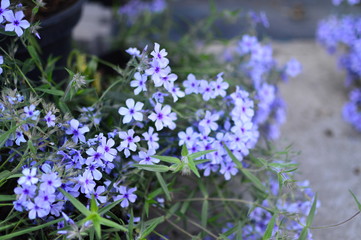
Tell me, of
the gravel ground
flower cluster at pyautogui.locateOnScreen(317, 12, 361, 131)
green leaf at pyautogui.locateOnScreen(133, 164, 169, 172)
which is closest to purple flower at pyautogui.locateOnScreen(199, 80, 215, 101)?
green leaf at pyautogui.locateOnScreen(133, 164, 169, 172)

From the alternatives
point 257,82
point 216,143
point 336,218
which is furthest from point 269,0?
point 216,143

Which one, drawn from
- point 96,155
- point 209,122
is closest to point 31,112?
point 96,155

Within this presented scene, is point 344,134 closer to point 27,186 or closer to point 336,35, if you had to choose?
point 336,35

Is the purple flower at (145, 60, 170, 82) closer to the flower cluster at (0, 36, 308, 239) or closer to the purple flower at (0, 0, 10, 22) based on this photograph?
the flower cluster at (0, 36, 308, 239)

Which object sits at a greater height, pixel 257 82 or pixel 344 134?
pixel 257 82

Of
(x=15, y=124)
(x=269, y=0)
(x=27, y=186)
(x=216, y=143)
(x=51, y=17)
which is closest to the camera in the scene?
(x=27, y=186)

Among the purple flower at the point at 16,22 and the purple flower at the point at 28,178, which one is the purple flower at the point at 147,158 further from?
the purple flower at the point at 16,22

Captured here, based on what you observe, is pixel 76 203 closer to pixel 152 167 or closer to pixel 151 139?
pixel 152 167
